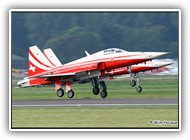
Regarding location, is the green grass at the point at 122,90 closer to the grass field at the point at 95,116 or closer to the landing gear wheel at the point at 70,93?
the landing gear wheel at the point at 70,93

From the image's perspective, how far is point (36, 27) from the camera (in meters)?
22.4

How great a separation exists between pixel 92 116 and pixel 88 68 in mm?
8380

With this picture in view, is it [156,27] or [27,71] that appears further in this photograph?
[27,71]

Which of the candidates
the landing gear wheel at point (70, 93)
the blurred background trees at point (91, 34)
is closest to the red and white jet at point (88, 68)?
the landing gear wheel at point (70, 93)

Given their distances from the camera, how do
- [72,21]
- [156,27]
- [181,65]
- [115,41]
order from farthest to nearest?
[115,41] → [156,27] → [72,21] → [181,65]

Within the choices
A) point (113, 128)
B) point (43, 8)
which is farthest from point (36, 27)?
point (113, 128)

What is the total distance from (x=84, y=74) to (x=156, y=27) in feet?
23.8

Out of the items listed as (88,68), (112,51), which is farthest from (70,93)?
(112,51)

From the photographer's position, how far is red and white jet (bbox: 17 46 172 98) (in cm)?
2698

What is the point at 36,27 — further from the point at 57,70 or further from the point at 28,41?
the point at 57,70

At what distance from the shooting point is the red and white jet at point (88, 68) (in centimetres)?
2698

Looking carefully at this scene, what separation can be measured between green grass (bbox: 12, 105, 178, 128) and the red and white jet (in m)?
3.83

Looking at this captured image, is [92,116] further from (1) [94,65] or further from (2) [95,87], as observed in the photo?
(2) [95,87]

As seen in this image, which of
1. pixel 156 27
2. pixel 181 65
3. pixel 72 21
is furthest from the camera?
pixel 156 27
